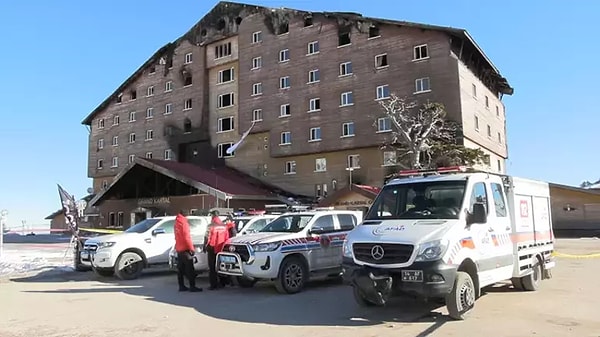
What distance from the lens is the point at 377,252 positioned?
8.09 m

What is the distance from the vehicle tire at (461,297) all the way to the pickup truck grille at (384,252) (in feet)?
2.99

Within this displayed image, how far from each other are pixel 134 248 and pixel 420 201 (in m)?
9.63

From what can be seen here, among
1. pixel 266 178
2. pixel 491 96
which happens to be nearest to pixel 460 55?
pixel 491 96

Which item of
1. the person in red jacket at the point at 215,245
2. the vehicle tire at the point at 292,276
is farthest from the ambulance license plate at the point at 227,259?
the vehicle tire at the point at 292,276

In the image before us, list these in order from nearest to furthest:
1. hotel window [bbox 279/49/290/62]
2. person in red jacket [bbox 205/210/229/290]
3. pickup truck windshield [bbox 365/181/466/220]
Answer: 1. pickup truck windshield [bbox 365/181/466/220]
2. person in red jacket [bbox 205/210/229/290]
3. hotel window [bbox 279/49/290/62]

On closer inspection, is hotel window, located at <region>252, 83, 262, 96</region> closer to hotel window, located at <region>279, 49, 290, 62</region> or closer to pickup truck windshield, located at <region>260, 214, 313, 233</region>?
hotel window, located at <region>279, 49, 290, 62</region>

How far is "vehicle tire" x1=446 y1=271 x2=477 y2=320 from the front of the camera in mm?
7812

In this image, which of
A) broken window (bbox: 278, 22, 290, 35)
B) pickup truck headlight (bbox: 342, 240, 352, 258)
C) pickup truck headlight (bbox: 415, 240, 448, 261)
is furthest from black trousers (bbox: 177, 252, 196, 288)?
broken window (bbox: 278, 22, 290, 35)

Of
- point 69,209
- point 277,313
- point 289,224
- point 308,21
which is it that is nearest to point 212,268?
point 289,224

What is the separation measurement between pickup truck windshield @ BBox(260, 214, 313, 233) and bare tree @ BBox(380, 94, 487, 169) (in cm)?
1907

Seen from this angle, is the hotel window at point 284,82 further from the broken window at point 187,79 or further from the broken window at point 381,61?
the broken window at point 187,79

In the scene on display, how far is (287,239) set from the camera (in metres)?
11.7

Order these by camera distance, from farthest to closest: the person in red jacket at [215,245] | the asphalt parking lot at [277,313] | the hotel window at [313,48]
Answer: the hotel window at [313,48] → the person in red jacket at [215,245] → the asphalt parking lot at [277,313]

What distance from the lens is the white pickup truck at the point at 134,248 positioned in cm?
1484
